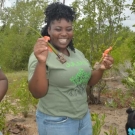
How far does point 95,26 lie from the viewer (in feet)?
20.1

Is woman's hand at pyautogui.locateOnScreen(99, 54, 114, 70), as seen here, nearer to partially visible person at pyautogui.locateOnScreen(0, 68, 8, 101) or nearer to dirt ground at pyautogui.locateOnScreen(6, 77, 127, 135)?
partially visible person at pyautogui.locateOnScreen(0, 68, 8, 101)

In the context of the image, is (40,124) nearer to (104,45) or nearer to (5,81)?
(5,81)

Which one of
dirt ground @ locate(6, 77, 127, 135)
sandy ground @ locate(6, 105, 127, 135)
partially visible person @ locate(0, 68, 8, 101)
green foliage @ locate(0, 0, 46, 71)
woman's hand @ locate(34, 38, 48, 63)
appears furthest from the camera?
green foliage @ locate(0, 0, 46, 71)

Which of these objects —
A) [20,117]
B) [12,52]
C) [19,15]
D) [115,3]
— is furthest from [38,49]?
[19,15]

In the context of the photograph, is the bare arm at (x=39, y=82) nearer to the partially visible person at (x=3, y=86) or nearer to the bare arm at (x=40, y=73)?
the bare arm at (x=40, y=73)

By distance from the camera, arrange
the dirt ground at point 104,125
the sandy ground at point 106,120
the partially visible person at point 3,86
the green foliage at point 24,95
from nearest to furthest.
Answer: the partially visible person at point 3,86, the dirt ground at point 104,125, the sandy ground at point 106,120, the green foliage at point 24,95

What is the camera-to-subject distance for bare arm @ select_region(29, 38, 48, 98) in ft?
5.60

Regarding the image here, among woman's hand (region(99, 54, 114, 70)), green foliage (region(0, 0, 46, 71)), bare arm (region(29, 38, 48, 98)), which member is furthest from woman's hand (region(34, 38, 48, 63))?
green foliage (region(0, 0, 46, 71))

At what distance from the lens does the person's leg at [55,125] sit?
6.22 feet

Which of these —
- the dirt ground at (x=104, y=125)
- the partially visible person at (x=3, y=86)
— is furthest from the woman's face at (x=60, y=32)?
the dirt ground at (x=104, y=125)

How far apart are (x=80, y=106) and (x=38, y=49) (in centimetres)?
55

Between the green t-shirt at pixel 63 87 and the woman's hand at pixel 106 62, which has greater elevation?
the woman's hand at pixel 106 62

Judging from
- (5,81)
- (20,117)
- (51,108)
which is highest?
(5,81)

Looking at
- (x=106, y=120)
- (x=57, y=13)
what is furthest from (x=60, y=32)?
(x=106, y=120)
